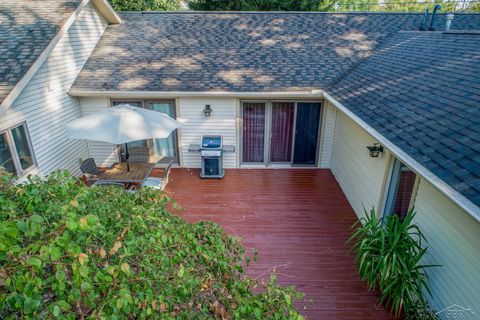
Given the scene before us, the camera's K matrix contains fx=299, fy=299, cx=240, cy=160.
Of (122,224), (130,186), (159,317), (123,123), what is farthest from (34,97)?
(159,317)

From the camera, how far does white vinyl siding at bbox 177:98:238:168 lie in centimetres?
852

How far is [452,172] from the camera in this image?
3.36 meters

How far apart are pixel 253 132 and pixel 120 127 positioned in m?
Result: 3.98

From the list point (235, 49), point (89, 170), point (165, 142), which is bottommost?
point (89, 170)

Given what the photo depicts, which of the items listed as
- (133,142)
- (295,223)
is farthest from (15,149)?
(295,223)

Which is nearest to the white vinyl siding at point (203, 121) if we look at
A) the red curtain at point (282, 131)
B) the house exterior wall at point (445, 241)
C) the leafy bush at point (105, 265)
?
the red curtain at point (282, 131)

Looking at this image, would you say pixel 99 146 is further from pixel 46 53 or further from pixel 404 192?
pixel 404 192

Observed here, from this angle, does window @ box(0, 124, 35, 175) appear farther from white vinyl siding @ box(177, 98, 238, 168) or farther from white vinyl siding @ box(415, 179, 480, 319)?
white vinyl siding @ box(415, 179, 480, 319)

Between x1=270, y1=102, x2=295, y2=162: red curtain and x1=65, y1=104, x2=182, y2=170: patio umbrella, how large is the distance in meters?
3.39

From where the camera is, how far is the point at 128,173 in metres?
7.27

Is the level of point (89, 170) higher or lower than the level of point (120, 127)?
lower

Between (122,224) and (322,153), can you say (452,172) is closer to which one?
(122,224)

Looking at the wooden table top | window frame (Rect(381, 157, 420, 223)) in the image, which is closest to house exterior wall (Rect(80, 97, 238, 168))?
the wooden table top

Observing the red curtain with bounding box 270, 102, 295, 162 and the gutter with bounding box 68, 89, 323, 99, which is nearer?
the gutter with bounding box 68, 89, 323, 99
